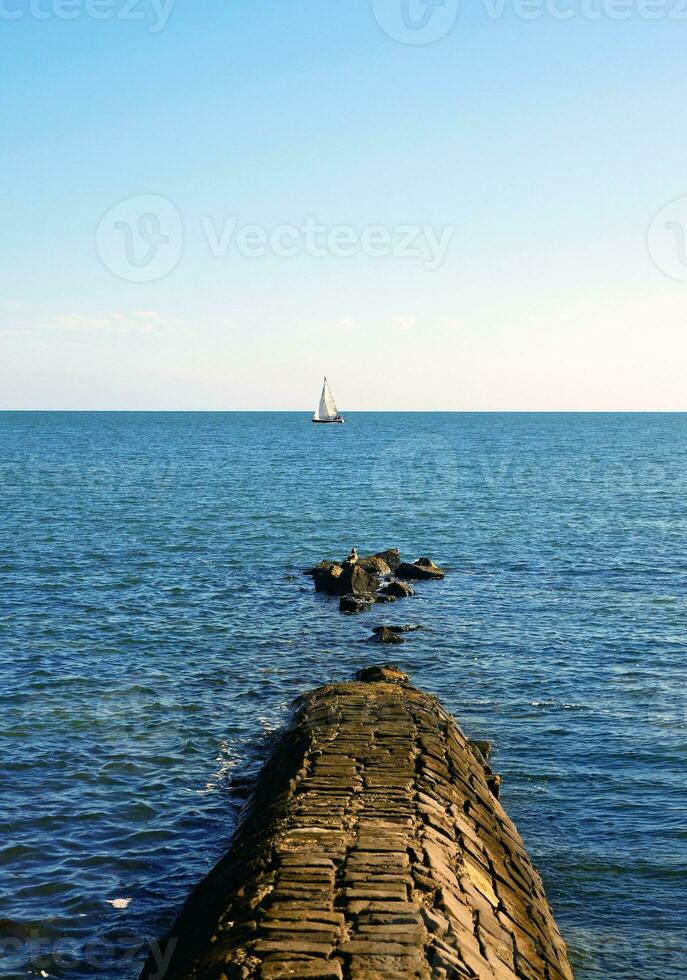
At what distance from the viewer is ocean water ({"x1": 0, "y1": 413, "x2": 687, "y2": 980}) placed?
14031 mm

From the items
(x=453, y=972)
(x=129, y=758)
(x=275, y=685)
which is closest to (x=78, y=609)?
(x=275, y=685)

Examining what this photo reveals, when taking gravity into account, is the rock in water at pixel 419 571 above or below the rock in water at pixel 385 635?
above

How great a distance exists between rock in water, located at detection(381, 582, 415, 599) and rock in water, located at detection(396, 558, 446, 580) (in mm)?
2953

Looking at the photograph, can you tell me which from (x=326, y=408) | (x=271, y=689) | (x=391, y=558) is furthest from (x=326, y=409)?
(x=271, y=689)

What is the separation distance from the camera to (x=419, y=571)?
131 feet

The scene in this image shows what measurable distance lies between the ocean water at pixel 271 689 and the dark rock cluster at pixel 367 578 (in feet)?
3.35

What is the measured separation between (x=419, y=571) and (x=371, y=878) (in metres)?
29.1

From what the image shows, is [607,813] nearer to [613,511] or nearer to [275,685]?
[275,685]

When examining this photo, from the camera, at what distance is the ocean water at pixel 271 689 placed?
552 inches

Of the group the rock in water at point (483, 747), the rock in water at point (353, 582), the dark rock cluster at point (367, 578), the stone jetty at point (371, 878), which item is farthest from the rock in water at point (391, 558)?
the stone jetty at point (371, 878)

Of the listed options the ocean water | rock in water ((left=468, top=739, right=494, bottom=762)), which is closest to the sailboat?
the ocean water

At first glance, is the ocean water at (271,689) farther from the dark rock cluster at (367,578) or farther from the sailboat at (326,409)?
the sailboat at (326,409)

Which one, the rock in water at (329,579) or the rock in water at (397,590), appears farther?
the rock in water at (329,579)

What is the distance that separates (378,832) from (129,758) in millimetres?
8785
